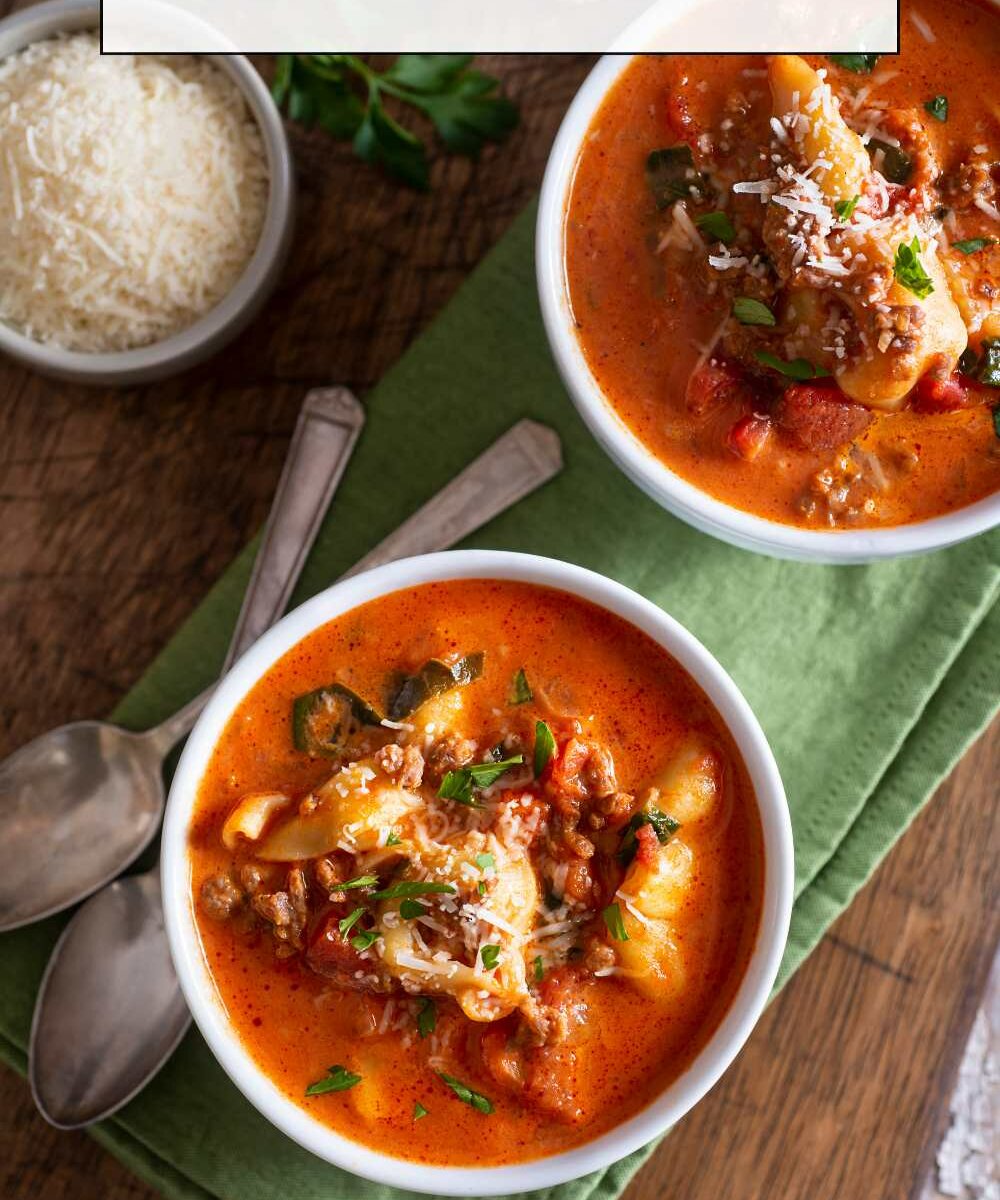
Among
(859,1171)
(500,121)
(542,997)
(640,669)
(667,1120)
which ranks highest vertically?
(500,121)

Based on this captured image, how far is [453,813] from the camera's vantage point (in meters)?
2.05

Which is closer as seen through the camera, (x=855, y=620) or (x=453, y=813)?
(x=453, y=813)

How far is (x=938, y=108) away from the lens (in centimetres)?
221

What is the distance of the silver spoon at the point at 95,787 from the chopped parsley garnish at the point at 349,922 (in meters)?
0.73

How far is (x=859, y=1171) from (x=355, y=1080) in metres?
1.25

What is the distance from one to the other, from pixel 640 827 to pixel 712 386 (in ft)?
2.44

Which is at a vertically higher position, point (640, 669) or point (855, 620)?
point (640, 669)

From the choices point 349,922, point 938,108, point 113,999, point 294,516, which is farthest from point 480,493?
point 113,999

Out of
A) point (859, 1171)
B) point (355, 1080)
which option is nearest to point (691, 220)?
point (355, 1080)

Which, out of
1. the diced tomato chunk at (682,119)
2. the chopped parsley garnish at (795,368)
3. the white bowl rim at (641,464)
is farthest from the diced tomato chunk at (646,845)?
the diced tomato chunk at (682,119)

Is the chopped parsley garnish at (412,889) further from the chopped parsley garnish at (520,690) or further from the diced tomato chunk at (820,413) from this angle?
the diced tomato chunk at (820,413)

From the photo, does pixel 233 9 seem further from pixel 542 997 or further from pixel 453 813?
pixel 542 997

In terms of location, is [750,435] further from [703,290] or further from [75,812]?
[75,812]

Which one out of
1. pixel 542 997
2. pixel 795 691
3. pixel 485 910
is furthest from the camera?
pixel 795 691
